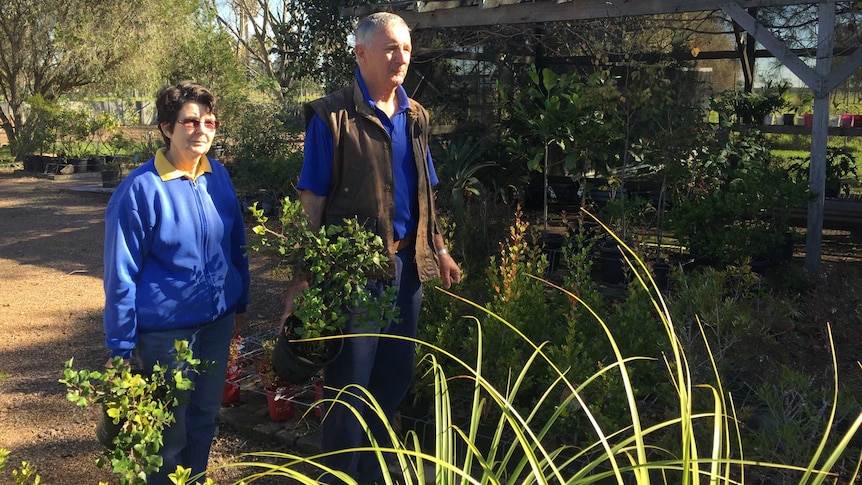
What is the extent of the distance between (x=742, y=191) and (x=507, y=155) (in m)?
2.88

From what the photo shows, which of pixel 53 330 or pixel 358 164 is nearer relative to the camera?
pixel 358 164

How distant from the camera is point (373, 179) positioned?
8.69ft

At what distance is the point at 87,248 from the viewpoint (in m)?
8.62

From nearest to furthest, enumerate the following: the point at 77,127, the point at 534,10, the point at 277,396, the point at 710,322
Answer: the point at 710,322 → the point at 277,396 → the point at 534,10 → the point at 77,127

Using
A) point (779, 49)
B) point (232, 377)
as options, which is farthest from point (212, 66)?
point (232, 377)

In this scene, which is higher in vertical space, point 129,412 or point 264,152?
point 264,152

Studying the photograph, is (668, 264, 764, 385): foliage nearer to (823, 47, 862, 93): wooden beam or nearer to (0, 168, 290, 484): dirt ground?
(0, 168, 290, 484): dirt ground

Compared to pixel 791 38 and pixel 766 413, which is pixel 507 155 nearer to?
pixel 791 38

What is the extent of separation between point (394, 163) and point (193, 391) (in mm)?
1014

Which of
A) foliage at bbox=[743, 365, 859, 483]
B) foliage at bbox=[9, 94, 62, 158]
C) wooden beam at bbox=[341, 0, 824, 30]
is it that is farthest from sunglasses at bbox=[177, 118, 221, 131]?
foliage at bbox=[9, 94, 62, 158]

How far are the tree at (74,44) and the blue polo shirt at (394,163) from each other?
15807 mm

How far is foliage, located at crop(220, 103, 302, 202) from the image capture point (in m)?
9.58

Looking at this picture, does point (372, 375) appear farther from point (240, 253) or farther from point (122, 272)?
point (122, 272)

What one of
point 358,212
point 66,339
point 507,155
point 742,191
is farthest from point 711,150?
point 66,339
